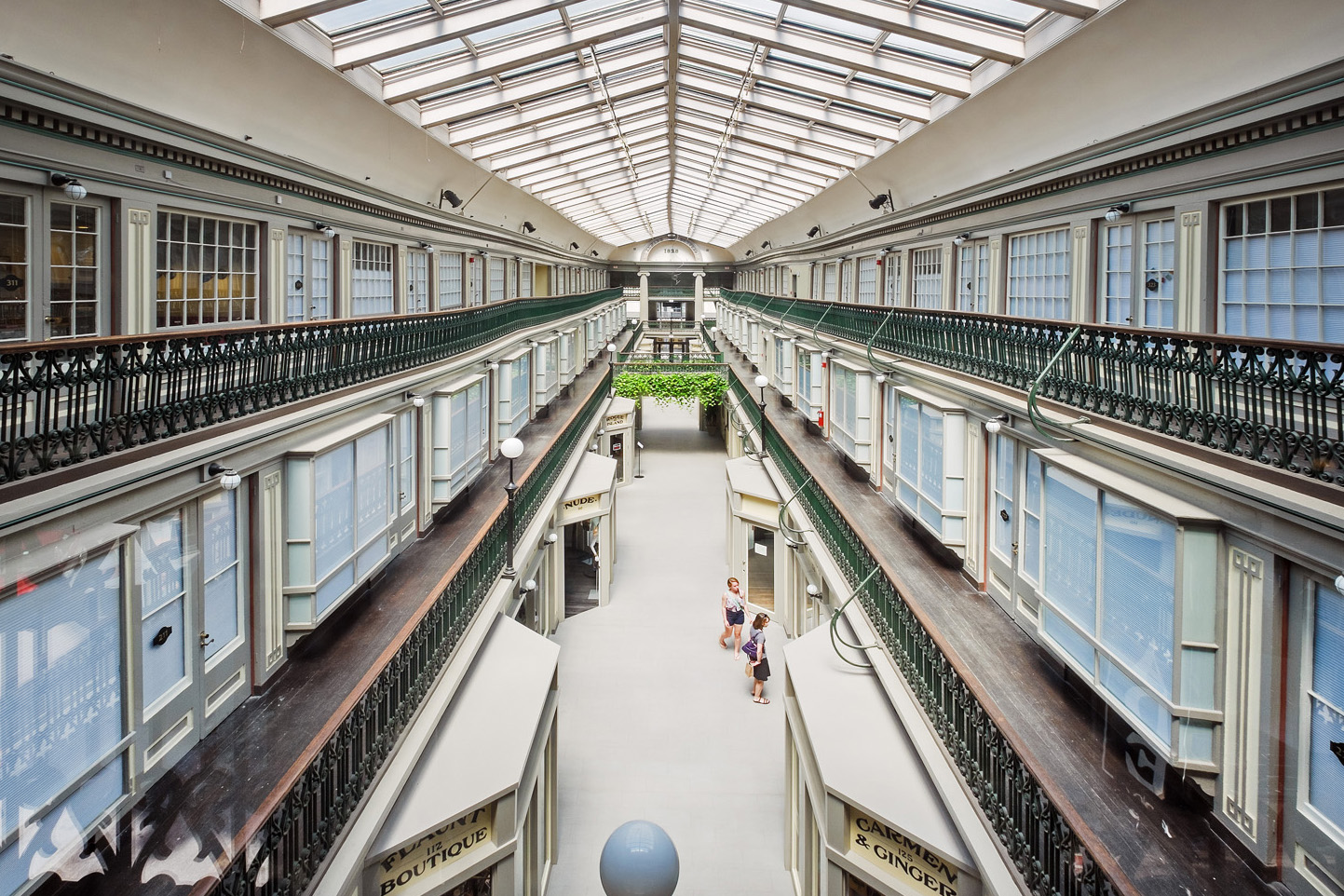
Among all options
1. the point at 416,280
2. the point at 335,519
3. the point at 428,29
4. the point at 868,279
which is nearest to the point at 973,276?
the point at 868,279

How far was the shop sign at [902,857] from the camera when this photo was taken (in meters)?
5.74

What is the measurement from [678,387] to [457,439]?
2049 centimetres

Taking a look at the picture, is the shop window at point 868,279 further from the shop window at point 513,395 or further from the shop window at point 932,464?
the shop window at point 932,464

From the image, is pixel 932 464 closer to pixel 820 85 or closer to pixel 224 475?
pixel 224 475

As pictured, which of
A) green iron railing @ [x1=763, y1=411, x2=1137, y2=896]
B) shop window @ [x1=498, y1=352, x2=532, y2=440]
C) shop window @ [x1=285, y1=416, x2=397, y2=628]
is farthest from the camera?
shop window @ [x1=498, y1=352, x2=532, y2=440]

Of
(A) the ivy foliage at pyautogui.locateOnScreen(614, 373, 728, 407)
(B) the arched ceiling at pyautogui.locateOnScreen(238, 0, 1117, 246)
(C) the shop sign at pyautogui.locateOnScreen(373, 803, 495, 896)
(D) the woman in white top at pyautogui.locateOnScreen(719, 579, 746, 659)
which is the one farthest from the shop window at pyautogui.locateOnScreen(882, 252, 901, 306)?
(C) the shop sign at pyautogui.locateOnScreen(373, 803, 495, 896)

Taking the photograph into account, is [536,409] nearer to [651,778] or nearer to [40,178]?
[651,778]

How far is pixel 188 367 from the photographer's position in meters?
6.05

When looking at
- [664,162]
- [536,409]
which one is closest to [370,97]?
[536,409]

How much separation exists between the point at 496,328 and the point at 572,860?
1034 cm

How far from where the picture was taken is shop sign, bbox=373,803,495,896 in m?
5.85

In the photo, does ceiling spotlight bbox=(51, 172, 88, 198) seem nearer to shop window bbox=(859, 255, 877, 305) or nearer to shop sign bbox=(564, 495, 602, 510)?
shop sign bbox=(564, 495, 602, 510)

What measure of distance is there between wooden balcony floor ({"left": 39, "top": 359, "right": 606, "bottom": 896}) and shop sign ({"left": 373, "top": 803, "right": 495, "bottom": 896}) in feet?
3.41

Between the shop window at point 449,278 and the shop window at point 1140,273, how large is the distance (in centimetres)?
1431
